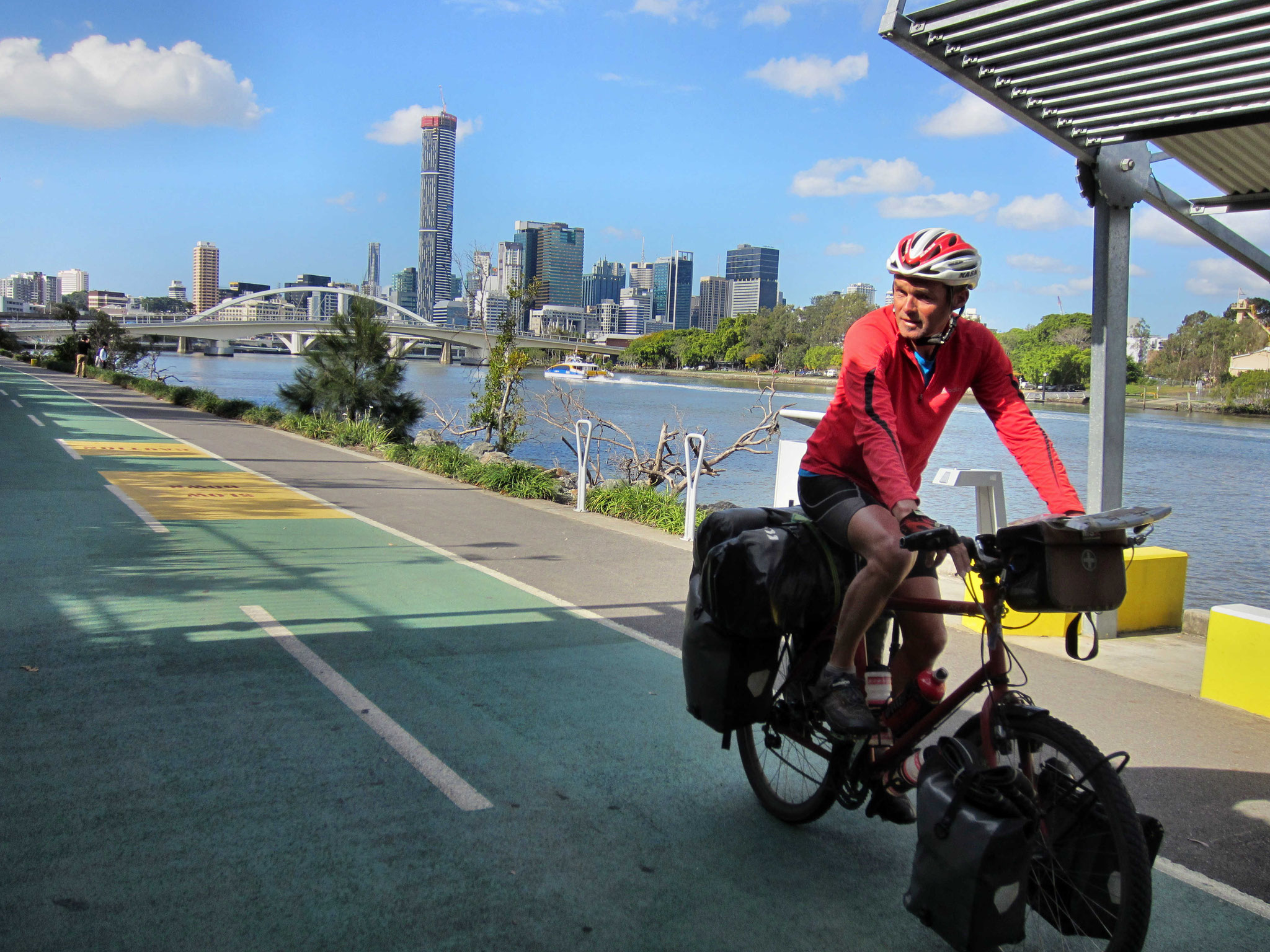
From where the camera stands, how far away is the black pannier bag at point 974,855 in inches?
98.7

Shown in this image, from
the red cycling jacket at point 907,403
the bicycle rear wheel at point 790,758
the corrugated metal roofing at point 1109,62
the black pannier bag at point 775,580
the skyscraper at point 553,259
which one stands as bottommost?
the bicycle rear wheel at point 790,758

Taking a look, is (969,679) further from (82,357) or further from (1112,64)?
(82,357)

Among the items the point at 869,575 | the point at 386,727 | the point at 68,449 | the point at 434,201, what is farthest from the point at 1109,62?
the point at 434,201

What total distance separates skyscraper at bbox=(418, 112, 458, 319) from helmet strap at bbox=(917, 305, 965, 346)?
5546 cm

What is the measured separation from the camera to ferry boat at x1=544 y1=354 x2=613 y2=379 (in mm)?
70125

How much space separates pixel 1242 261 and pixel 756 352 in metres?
83.9

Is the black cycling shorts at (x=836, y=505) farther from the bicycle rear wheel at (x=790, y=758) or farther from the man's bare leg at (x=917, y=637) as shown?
the bicycle rear wheel at (x=790, y=758)

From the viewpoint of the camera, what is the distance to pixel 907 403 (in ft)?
11.5

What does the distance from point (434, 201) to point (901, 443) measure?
99585mm

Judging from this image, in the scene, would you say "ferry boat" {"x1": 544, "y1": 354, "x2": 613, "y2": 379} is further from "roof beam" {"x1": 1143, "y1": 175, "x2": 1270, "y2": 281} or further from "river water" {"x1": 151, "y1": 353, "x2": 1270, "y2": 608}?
"roof beam" {"x1": 1143, "y1": 175, "x2": 1270, "y2": 281}

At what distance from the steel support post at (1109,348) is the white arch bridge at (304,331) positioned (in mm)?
17067

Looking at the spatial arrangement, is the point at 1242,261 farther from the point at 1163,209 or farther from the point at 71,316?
the point at 71,316

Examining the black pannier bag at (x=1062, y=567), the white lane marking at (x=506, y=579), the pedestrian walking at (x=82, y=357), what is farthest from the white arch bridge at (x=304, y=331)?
the black pannier bag at (x=1062, y=567)

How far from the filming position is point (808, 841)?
3697 millimetres
